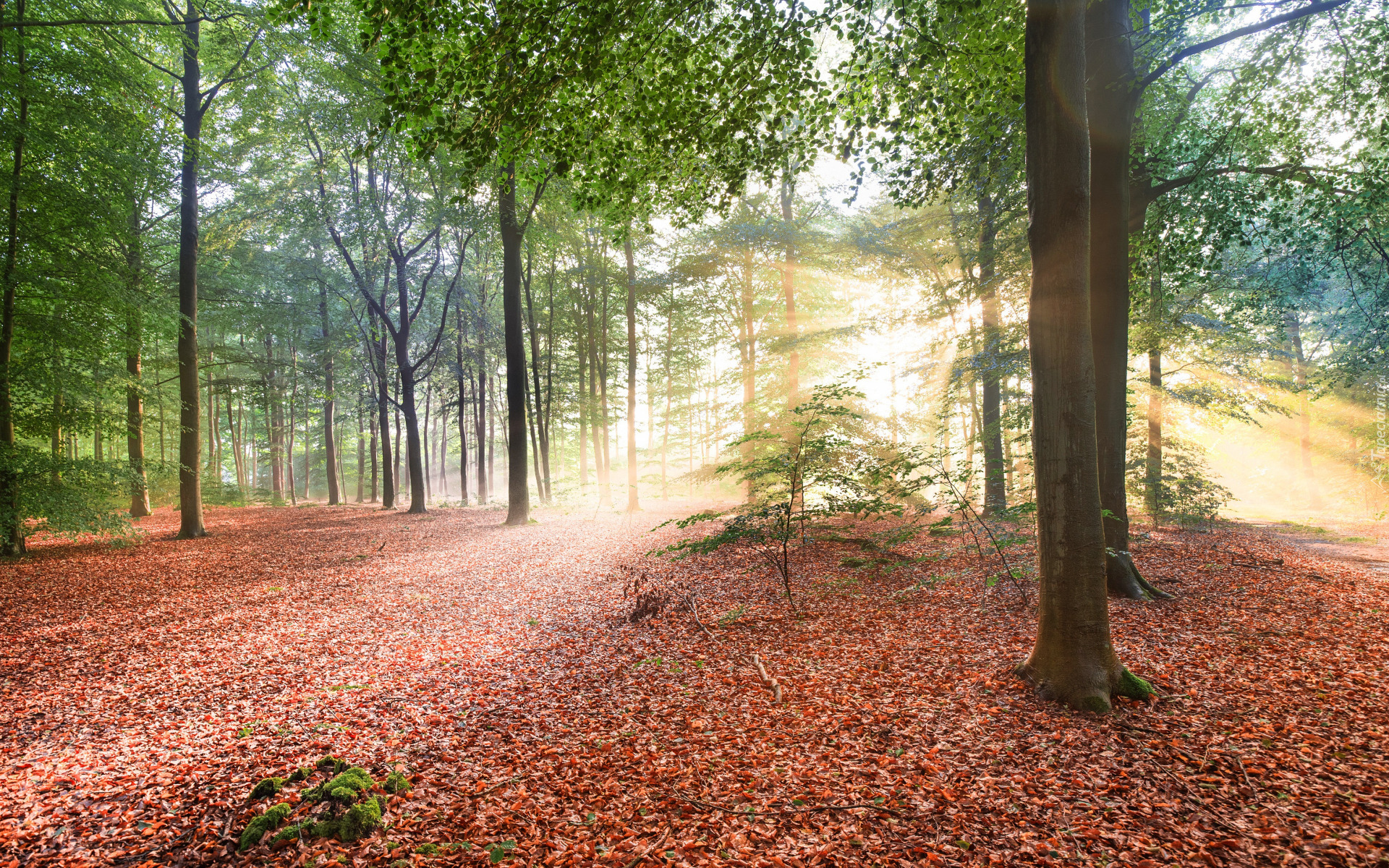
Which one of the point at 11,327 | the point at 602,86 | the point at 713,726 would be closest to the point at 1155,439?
the point at 713,726

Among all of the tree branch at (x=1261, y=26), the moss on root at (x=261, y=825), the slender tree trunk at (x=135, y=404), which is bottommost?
the moss on root at (x=261, y=825)

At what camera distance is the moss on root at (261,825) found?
2.77 metres

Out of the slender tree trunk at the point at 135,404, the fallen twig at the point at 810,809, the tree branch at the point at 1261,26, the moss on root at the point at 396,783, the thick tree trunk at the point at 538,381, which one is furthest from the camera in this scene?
the thick tree trunk at the point at 538,381

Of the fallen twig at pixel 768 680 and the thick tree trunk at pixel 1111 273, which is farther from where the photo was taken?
the thick tree trunk at pixel 1111 273

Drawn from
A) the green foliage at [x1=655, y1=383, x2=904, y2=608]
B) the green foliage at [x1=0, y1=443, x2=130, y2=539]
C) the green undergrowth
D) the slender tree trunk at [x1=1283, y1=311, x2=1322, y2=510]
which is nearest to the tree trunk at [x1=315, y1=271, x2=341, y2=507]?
the green foliage at [x1=0, y1=443, x2=130, y2=539]

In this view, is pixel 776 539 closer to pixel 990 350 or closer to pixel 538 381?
pixel 990 350

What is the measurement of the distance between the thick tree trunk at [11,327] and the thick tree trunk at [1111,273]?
15888 millimetres

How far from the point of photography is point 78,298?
1008 centimetres

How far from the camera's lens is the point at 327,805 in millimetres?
3053

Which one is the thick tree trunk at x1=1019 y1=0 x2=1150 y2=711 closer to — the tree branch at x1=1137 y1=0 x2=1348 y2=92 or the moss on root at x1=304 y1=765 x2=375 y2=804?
the tree branch at x1=1137 y1=0 x2=1348 y2=92

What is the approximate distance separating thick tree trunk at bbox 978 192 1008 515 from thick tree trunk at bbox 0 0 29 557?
16603 mm

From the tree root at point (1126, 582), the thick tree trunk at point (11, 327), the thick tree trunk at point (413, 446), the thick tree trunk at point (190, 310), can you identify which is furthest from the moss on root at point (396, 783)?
the thick tree trunk at point (413, 446)

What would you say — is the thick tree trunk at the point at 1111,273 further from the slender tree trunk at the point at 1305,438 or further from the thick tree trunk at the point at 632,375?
the slender tree trunk at the point at 1305,438

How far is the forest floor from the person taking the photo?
9.11ft
